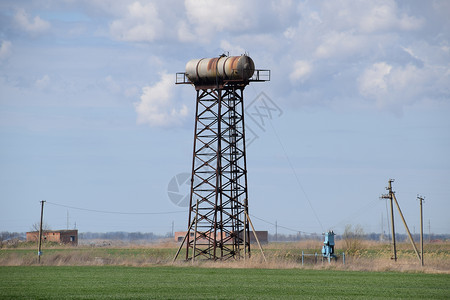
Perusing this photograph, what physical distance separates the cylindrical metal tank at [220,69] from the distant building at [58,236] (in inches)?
2720

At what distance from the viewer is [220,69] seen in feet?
160

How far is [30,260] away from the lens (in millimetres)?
47625

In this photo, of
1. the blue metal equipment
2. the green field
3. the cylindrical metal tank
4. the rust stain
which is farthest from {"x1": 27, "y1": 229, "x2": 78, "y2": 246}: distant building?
the green field

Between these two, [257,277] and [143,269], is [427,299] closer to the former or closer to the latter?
[257,277]

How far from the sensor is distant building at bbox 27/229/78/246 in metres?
113

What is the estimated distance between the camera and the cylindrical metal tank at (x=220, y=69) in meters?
48.3

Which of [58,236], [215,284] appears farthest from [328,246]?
[58,236]

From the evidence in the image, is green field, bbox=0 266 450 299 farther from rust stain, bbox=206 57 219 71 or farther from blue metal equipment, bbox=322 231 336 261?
rust stain, bbox=206 57 219 71

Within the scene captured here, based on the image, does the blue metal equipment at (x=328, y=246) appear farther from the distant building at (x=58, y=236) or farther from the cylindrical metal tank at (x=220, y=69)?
the distant building at (x=58, y=236)

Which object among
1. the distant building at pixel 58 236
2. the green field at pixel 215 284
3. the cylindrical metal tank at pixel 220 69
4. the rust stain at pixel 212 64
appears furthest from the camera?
the distant building at pixel 58 236

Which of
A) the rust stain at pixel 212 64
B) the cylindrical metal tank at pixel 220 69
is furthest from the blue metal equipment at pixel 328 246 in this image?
the rust stain at pixel 212 64

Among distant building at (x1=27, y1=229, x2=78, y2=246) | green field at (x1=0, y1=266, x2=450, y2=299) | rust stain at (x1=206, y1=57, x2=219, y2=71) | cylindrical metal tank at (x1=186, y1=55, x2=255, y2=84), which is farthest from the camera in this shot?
distant building at (x1=27, y1=229, x2=78, y2=246)

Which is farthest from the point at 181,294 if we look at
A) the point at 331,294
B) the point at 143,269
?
the point at 143,269

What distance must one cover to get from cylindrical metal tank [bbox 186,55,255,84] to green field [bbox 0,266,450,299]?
47.9ft
